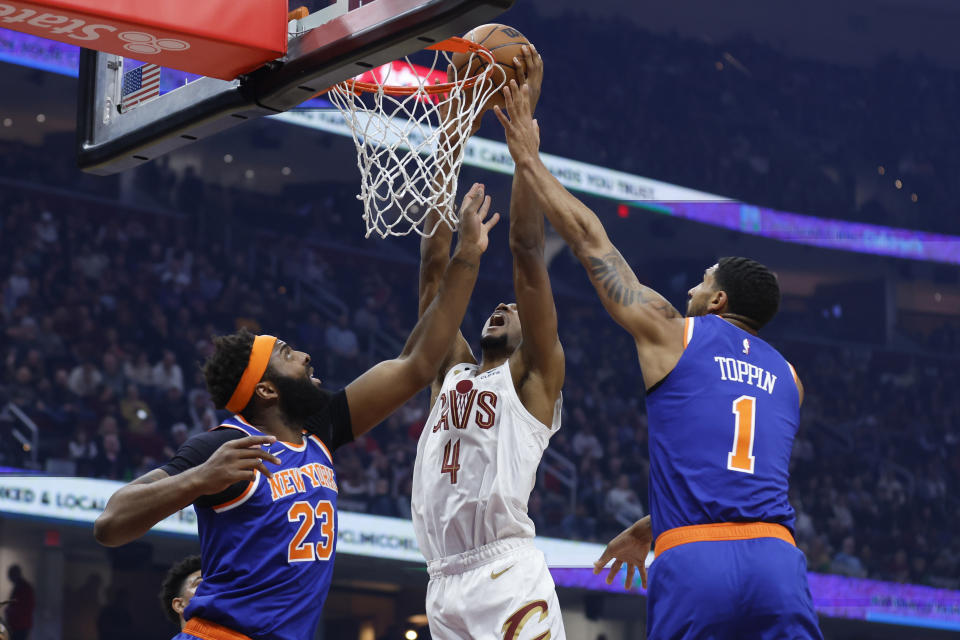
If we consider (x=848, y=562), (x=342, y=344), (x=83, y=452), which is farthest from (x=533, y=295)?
(x=848, y=562)

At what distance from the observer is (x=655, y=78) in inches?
781

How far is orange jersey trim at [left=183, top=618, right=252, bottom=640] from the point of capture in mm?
3275

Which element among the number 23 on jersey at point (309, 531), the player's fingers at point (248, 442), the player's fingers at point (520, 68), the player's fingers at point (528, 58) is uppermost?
the player's fingers at point (528, 58)

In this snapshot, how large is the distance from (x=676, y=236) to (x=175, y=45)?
54.3 feet

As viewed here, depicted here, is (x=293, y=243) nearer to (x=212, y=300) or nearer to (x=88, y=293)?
(x=212, y=300)

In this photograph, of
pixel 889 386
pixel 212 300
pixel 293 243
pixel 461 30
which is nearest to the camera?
pixel 461 30

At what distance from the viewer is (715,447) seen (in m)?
3.34

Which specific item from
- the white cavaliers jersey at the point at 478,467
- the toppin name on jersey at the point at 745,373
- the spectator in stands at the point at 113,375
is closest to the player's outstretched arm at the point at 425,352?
the white cavaliers jersey at the point at 478,467

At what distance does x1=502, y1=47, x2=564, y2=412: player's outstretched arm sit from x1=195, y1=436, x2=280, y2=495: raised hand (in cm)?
152

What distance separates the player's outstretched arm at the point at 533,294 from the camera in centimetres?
436

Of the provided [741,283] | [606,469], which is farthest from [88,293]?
[741,283]

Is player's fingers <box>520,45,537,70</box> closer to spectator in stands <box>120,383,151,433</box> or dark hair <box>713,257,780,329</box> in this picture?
dark hair <box>713,257,780,329</box>

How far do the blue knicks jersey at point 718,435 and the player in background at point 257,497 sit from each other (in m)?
1.04

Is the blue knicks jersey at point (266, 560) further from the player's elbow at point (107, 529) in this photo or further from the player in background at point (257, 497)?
the player's elbow at point (107, 529)
